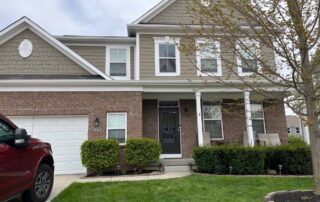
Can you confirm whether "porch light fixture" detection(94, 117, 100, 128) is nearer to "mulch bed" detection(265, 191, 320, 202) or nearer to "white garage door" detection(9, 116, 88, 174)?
"white garage door" detection(9, 116, 88, 174)

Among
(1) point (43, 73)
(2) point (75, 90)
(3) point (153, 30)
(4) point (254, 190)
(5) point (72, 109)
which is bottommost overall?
(4) point (254, 190)

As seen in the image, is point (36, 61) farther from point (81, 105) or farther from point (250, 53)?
point (250, 53)

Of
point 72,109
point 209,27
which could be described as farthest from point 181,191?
point 72,109

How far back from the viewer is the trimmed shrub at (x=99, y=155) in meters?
9.52

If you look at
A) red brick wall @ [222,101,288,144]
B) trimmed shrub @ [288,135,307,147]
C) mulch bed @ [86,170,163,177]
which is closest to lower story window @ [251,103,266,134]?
red brick wall @ [222,101,288,144]

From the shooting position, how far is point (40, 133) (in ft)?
34.7

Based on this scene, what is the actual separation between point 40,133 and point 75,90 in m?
2.06

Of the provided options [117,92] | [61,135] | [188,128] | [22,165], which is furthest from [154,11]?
[22,165]

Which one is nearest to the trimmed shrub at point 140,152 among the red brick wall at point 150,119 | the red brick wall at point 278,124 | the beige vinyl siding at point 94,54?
the red brick wall at point 150,119

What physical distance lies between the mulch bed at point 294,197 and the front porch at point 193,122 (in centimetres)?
Result: 684

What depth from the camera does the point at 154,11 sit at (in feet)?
43.3

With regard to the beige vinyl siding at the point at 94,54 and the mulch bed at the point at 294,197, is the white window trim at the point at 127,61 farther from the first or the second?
the mulch bed at the point at 294,197

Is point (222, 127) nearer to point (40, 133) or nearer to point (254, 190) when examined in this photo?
point (254, 190)

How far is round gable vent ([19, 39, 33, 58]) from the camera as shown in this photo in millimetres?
11391
